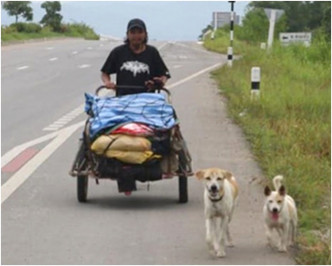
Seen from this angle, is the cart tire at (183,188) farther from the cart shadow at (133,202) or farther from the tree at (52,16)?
the tree at (52,16)

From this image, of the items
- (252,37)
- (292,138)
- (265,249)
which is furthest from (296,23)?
(265,249)

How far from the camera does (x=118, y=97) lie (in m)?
10.7

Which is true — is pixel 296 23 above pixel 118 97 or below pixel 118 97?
below

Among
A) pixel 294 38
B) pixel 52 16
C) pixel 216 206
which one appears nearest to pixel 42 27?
pixel 52 16

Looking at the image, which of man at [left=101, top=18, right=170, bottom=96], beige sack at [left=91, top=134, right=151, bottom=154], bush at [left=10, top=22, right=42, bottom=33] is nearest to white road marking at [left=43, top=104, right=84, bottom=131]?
man at [left=101, top=18, right=170, bottom=96]

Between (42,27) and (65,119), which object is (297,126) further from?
(42,27)

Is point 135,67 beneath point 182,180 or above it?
above

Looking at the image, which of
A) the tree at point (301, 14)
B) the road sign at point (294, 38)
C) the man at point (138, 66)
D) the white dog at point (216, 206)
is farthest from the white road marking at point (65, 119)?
the tree at point (301, 14)

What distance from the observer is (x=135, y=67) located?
10992mm

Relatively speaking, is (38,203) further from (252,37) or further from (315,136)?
(252,37)

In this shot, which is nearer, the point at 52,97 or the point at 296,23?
the point at 52,97

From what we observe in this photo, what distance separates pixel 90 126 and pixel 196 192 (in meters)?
1.55

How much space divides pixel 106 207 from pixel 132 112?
97 cm

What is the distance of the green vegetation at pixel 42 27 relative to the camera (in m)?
68.5
